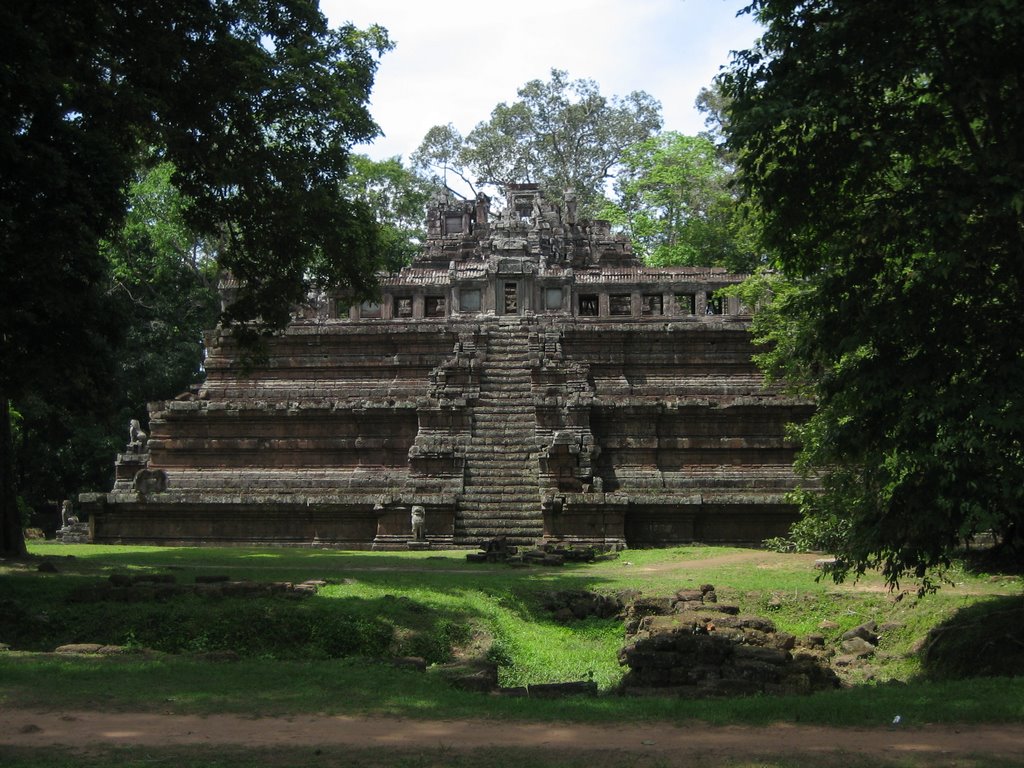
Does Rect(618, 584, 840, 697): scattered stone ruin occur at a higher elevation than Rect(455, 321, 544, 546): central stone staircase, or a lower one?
lower

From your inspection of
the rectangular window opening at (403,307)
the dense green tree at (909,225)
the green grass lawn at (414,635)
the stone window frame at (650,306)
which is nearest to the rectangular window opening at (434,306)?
the rectangular window opening at (403,307)

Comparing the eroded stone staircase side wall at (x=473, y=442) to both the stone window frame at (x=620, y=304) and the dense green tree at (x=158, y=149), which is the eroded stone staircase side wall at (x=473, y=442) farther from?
the dense green tree at (x=158, y=149)

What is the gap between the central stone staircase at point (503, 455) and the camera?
24.0m

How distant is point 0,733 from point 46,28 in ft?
27.9

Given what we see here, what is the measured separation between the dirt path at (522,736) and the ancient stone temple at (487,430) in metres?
15.4

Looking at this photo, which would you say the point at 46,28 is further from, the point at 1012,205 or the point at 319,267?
the point at 1012,205

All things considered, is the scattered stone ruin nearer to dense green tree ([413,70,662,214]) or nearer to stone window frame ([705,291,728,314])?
stone window frame ([705,291,728,314])

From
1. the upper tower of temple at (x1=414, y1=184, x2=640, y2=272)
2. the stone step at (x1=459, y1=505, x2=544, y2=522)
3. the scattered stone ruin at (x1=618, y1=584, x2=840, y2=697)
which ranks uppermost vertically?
the upper tower of temple at (x1=414, y1=184, x2=640, y2=272)

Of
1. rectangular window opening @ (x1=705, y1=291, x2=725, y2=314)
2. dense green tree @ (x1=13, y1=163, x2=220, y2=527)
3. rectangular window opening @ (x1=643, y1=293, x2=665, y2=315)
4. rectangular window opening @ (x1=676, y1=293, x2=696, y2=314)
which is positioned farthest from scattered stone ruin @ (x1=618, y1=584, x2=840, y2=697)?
dense green tree @ (x1=13, y1=163, x2=220, y2=527)

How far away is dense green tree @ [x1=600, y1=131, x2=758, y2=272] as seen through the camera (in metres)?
48.0

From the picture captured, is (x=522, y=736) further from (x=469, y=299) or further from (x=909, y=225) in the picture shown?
(x=469, y=299)

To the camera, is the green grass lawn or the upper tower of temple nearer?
the green grass lawn

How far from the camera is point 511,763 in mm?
6934

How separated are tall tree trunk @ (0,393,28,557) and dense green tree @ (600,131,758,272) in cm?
3331
